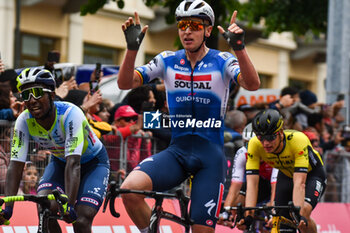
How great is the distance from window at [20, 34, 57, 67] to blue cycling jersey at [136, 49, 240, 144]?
1458cm

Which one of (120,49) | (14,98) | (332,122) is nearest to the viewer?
(14,98)

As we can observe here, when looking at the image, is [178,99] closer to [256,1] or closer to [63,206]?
[63,206]

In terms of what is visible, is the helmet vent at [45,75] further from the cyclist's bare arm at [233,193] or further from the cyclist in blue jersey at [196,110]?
the cyclist's bare arm at [233,193]

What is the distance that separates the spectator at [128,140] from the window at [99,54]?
13442mm

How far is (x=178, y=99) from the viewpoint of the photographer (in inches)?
275

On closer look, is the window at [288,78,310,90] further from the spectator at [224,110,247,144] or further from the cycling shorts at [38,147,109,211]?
the cycling shorts at [38,147,109,211]

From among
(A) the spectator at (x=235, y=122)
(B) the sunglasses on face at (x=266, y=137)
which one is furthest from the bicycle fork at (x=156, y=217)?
(A) the spectator at (x=235, y=122)

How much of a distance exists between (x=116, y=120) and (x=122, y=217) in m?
1.31

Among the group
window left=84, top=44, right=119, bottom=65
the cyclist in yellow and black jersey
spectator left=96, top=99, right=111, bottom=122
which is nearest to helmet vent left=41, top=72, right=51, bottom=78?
the cyclist in yellow and black jersey

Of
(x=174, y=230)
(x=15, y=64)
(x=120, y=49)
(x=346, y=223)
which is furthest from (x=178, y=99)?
(x=120, y=49)

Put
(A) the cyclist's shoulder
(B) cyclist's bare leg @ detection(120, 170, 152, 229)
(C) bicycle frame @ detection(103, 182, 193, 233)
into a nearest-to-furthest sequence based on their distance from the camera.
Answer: (C) bicycle frame @ detection(103, 182, 193, 233)
(B) cyclist's bare leg @ detection(120, 170, 152, 229)
(A) the cyclist's shoulder

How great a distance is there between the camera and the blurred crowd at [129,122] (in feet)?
30.8

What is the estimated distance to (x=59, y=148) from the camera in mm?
7348

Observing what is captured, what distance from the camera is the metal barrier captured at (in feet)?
44.4
